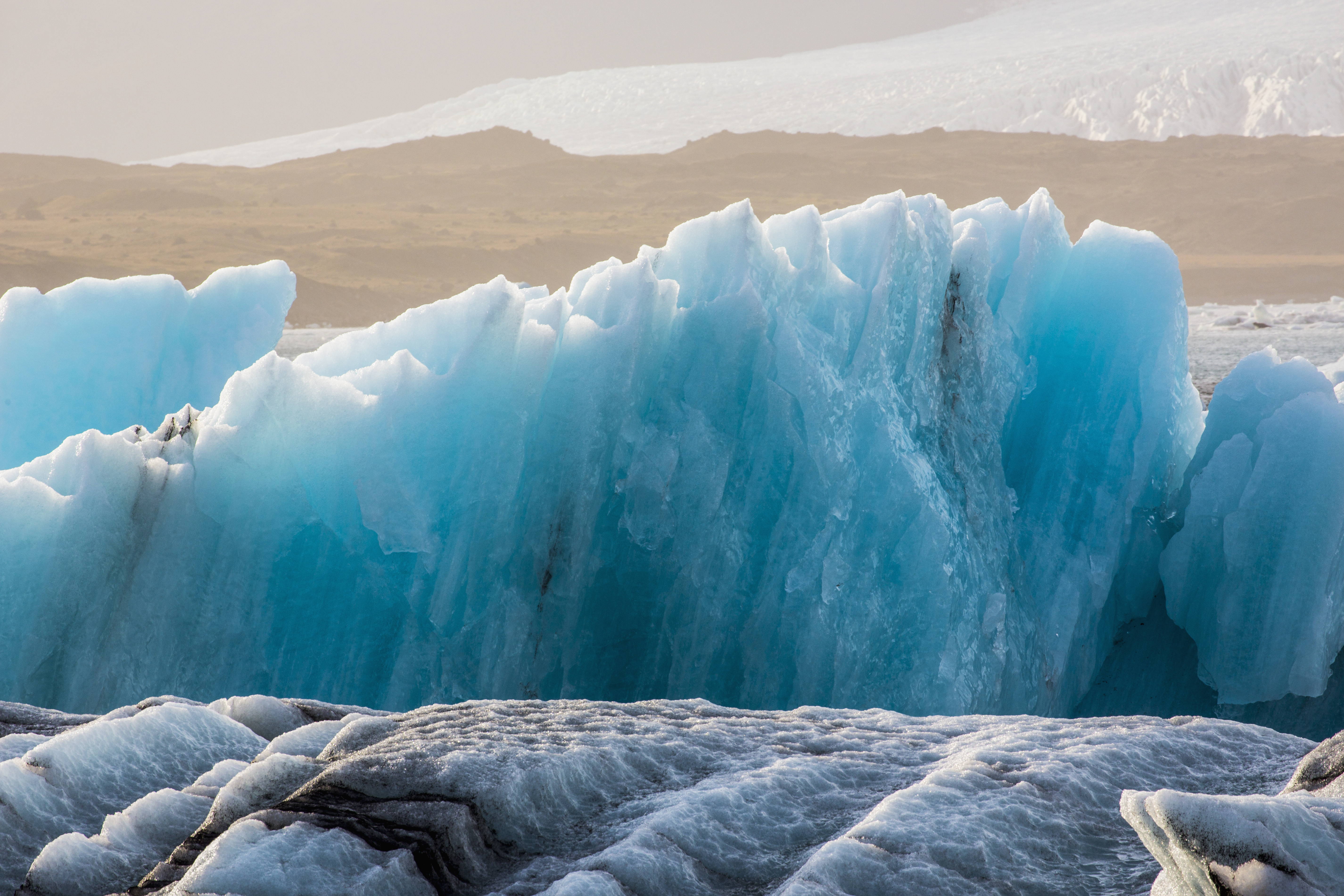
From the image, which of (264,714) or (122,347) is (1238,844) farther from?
(122,347)

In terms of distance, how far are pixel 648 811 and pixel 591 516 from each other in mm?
2645

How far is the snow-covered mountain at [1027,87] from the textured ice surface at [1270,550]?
192ft

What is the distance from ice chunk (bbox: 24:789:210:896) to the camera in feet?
6.89

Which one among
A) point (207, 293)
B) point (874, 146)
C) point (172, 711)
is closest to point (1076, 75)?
point (874, 146)

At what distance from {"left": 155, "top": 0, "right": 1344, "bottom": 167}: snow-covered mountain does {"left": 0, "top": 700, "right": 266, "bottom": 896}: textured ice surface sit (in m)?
62.8

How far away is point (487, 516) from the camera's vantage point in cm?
487

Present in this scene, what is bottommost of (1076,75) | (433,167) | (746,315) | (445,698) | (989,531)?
(445,698)

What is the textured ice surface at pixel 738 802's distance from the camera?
2.08 m

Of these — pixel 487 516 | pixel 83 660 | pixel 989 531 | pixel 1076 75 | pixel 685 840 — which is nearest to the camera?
pixel 685 840

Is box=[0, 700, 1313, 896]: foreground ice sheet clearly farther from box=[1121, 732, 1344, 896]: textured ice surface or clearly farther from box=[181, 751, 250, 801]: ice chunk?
box=[1121, 732, 1344, 896]: textured ice surface

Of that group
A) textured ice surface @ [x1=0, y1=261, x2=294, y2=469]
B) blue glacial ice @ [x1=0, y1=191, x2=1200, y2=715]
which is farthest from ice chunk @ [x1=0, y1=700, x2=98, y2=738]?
textured ice surface @ [x1=0, y1=261, x2=294, y2=469]

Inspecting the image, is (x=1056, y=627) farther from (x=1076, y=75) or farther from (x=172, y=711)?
(x=1076, y=75)

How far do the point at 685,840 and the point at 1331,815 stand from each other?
121cm

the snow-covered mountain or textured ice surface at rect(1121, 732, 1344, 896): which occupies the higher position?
the snow-covered mountain
